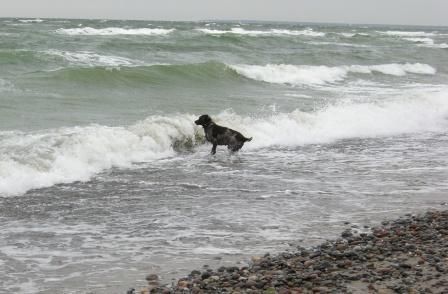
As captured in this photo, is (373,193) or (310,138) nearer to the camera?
(373,193)

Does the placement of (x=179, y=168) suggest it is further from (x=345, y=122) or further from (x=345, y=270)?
(x=345, y=122)

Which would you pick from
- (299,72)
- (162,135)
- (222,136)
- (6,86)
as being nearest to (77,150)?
(162,135)

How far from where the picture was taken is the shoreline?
18.1ft

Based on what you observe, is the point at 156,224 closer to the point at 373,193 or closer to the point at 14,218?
the point at 14,218

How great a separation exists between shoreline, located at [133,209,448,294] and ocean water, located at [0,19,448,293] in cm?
37

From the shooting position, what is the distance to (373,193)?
375 inches

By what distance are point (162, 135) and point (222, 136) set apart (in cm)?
149

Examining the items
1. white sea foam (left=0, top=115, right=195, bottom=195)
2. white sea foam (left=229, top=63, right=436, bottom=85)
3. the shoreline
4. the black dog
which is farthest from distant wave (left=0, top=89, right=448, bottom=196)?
white sea foam (left=229, top=63, right=436, bottom=85)

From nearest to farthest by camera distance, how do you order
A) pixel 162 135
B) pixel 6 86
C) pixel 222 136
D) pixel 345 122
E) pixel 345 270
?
pixel 345 270 → pixel 222 136 → pixel 162 135 → pixel 345 122 → pixel 6 86

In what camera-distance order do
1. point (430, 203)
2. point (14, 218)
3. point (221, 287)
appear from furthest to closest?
1. point (430, 203)
2. point (14, 218)
3. point (221, 287)

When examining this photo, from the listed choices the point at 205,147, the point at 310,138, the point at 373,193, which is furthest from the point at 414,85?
the point at 373,193

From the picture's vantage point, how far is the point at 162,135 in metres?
13.2

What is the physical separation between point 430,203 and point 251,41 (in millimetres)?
35636

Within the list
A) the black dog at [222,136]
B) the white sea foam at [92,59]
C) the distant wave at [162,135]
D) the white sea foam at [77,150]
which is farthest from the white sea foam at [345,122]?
the white sea foam at [92,59]
